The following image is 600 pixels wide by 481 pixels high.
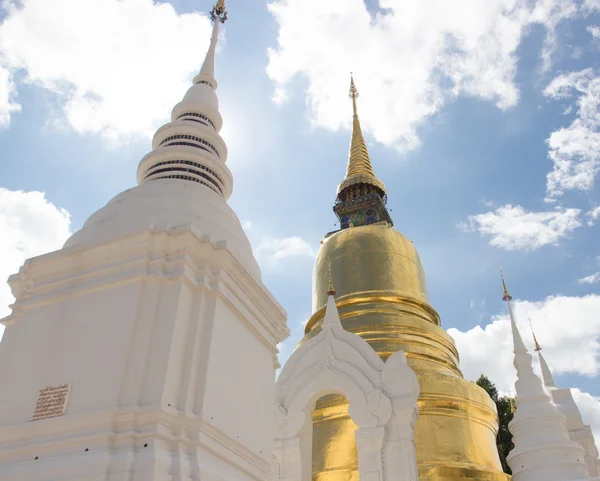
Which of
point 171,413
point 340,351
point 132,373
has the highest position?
point 340,351

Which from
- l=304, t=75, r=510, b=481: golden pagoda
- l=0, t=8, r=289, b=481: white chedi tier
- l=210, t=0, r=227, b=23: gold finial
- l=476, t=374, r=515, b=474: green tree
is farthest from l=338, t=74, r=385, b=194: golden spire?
l=0, t=8, r=289, b=481: white chedi tier

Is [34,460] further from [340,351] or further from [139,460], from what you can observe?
[340,351]

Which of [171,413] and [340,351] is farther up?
[340,351]

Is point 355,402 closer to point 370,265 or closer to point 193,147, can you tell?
point 370,265

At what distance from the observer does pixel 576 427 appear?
1630cm

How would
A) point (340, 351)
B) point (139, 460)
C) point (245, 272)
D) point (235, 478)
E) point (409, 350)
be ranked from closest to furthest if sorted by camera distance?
point (139, 460)
point (235, 478)
point (245, 272)
point (340, 351)
point (409, 350)

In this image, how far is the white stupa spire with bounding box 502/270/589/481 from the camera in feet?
37.2

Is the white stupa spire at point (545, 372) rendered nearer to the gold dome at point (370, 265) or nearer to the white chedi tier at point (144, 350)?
the gold dome at point (370, 265)

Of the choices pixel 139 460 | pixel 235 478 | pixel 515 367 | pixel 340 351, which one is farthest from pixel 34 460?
pixel 515 367

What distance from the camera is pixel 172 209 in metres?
5.99

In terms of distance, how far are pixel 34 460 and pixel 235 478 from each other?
5.49ft

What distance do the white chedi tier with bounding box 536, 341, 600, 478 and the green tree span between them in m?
3.10

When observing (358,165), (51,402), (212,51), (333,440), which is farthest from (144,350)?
(358,165)

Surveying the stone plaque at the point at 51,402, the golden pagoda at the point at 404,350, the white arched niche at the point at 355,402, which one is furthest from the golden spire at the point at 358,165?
the stone plaque at the point at 51,402
